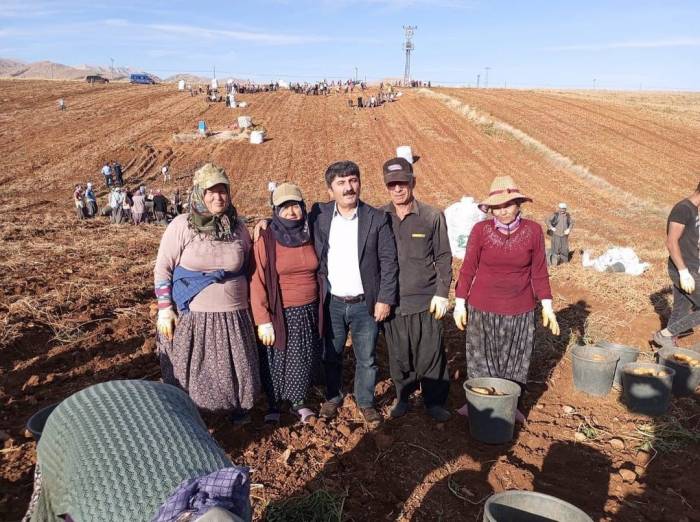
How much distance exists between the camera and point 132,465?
136cm

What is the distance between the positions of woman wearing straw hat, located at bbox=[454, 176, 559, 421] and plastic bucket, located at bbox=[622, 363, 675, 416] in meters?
0.89

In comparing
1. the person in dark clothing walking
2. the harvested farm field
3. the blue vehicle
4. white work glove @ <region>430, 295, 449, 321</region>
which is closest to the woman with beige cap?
the harvested farm field

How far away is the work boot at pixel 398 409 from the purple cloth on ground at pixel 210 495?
235cm

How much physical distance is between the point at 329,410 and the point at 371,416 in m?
0.29

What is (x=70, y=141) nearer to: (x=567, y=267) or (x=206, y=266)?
(x=567, y=267)

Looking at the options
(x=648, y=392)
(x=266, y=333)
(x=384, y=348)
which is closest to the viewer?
(x=266, y=333)

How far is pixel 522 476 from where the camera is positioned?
299 centimetres

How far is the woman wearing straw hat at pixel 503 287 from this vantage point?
3.25m

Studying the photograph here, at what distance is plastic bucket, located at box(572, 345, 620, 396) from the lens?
12.9 feet

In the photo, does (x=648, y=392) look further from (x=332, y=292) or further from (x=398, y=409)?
(x=332, y=292)

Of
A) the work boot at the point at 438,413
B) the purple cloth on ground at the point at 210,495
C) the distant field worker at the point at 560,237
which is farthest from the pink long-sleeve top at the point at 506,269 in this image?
the distant field worker at the point at 560,237

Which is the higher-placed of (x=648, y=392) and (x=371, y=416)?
(x=648, y=392)

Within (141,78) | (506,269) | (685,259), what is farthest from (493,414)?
(141,78)

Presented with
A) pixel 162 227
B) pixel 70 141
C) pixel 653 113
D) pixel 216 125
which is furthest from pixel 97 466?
pixel 653 113
